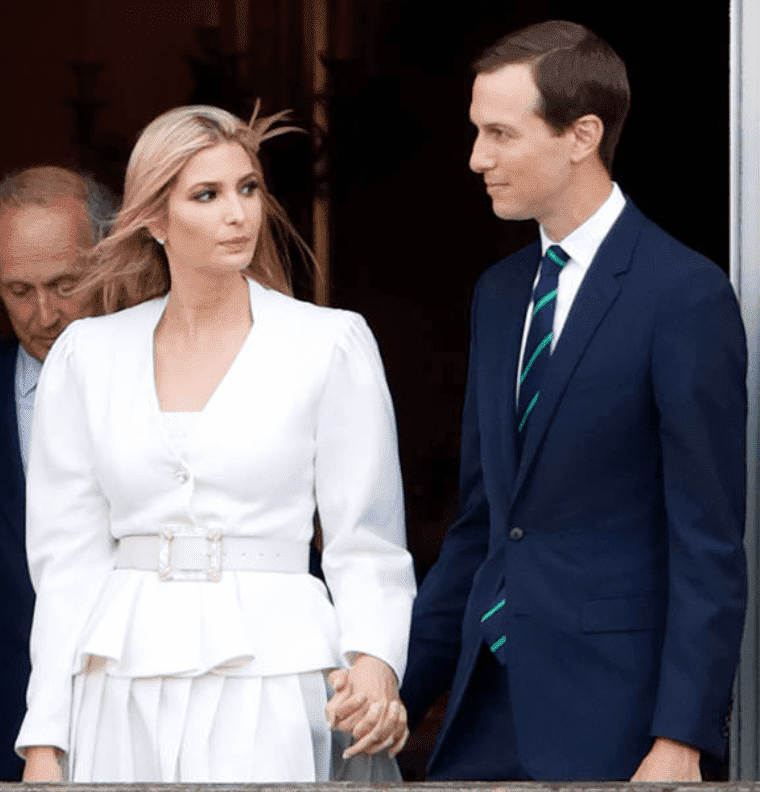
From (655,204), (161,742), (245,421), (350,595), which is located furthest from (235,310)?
(655,204)

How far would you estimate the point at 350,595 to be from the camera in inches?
167

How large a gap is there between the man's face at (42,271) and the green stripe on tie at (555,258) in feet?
4.51

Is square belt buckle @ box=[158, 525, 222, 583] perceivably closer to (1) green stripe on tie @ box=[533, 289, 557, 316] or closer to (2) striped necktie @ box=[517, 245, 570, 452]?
(2) striped necktie @ box=[517, 245, 570, 452]

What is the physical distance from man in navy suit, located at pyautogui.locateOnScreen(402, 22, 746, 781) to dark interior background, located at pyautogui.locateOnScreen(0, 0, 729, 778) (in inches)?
59.1

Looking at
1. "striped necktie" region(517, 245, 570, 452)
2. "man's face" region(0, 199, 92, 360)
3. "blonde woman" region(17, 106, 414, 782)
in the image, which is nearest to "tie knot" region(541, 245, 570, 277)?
"striped necktie" region(517, 245, 570, 452)

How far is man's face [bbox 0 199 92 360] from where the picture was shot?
521cm

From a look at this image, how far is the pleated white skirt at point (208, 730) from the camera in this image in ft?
13.6

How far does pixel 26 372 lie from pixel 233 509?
115 centimetres

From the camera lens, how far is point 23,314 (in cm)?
526

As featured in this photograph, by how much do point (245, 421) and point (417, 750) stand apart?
7.66ft

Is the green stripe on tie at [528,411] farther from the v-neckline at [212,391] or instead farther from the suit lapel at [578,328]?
the v-neckline at [212,391]

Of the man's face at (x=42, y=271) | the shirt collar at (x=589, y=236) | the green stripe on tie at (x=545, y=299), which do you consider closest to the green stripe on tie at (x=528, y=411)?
the green stripe on tie at (x=545, y=299)

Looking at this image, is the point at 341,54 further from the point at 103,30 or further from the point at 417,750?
the point at 417,750

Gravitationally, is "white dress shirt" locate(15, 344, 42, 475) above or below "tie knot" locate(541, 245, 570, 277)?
below
